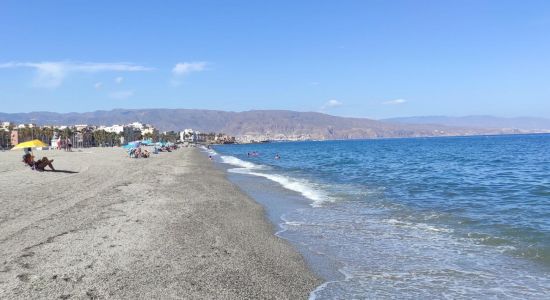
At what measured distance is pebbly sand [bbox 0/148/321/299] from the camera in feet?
24.0

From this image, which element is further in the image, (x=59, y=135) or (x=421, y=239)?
(x=59, y=135)

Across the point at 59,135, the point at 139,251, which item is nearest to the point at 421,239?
the point at 139,251

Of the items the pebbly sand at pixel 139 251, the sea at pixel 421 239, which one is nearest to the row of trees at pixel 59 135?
the pebbly sand at pixel 139 251

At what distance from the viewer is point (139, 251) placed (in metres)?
9.57

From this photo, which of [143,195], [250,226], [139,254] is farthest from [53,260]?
[143,195]

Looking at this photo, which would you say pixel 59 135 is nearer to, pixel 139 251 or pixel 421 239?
pixel 139 251

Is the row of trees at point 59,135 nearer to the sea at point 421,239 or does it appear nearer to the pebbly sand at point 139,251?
the pebbly sand at point 139,251

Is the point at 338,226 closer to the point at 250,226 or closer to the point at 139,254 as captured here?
the point at 250,226

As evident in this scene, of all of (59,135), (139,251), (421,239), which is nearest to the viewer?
(139,251)

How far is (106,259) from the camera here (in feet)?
28.8

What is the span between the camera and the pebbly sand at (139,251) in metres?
7.32

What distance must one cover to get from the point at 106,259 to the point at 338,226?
24.0 ft

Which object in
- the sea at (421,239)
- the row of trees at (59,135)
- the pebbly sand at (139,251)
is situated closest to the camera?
the pebbly sand at (139,251)

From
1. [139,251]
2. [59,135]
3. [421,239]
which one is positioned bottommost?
[421,239]
